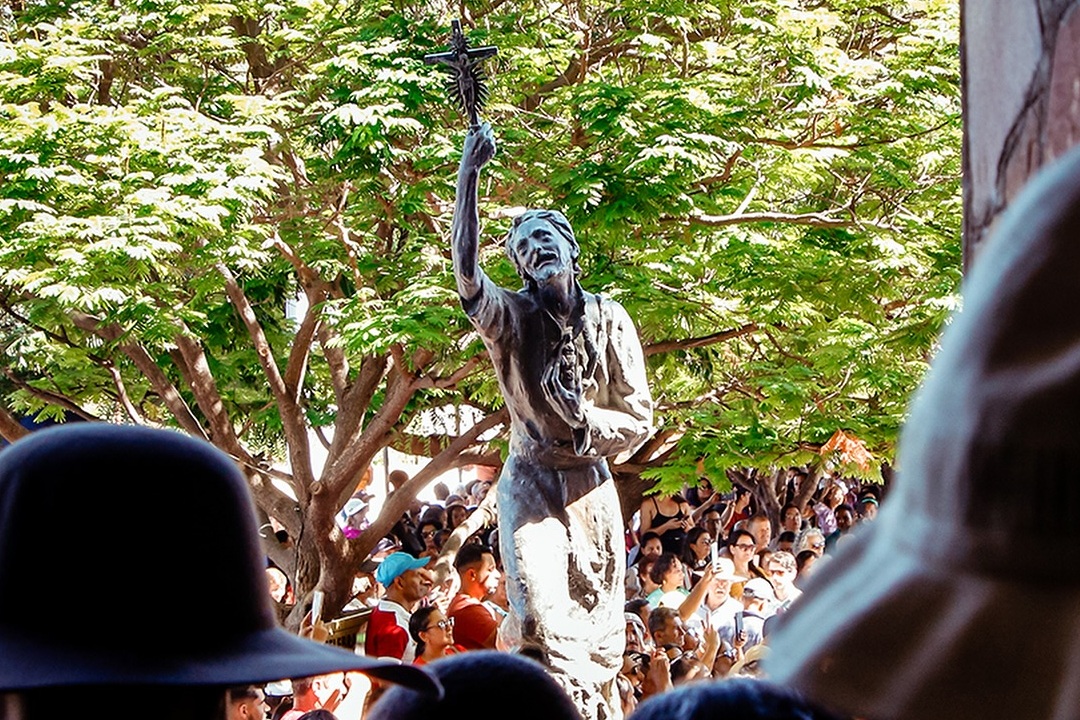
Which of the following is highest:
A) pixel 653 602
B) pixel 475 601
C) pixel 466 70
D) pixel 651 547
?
pixel 466 70

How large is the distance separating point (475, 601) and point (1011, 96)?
7061 mm

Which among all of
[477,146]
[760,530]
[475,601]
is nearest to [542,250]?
[477,146]

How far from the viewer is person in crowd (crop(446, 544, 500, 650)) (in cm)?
772

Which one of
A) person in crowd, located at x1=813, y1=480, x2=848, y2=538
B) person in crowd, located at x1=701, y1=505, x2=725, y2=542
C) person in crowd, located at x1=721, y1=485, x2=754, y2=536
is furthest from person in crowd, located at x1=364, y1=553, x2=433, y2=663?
person in crowd, located at x1=813, y1=480, x2=848, y2=538

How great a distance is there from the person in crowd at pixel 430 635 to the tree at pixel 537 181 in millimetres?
3072

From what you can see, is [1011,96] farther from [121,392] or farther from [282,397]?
[121,392]

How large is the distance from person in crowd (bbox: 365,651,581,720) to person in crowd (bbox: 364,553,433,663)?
18.0ft

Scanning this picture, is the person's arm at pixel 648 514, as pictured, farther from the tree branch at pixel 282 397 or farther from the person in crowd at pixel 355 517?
the tree branch at pixel 282 397

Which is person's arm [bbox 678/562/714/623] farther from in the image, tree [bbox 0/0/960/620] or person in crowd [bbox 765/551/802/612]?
tree [bbox 0/0/960/620]

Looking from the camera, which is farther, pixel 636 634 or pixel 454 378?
pixel 454 378

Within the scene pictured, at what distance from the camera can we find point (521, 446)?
543 centimetres

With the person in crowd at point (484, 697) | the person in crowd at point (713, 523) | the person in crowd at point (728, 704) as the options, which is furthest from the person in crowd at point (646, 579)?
the person in crowd at point (728, 704)

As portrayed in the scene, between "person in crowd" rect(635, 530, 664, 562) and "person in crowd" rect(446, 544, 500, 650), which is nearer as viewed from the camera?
"person in crowd" rect(446, 544, 500, 650)

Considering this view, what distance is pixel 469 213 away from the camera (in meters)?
5.03
